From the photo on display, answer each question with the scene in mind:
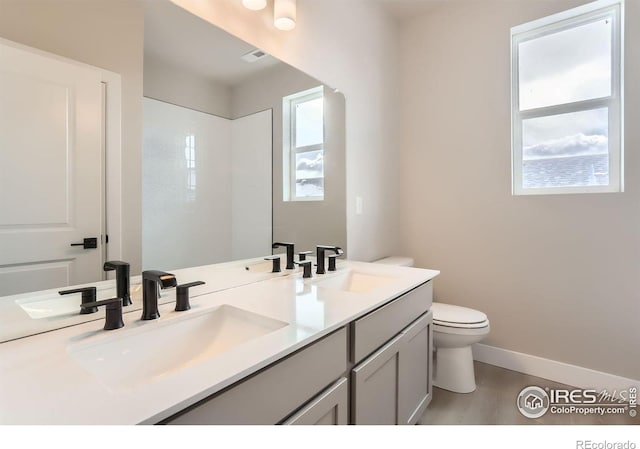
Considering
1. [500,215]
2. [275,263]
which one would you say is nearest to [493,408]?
[500,215]

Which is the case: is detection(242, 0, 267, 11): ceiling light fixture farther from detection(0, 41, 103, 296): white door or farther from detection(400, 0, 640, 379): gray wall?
detection(400, 0, 640, 379): gray wall

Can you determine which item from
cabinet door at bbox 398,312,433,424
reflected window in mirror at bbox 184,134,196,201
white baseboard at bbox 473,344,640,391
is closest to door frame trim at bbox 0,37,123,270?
reflected window in mirror at bbox 184,134,196,201

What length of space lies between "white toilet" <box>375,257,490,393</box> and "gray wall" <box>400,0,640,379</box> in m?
0.46

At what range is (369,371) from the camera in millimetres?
1102

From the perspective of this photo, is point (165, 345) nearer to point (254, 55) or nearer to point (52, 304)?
point (52, 304)

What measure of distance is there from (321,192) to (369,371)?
106 centimetres

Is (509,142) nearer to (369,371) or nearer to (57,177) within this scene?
(369,371)

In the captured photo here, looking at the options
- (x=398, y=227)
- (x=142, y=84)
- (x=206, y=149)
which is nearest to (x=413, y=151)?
(x=398, y=227)

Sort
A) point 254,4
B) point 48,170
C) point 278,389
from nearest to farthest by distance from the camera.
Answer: point 278,389, point 48,170, point 254,4

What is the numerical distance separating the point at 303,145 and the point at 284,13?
62cm

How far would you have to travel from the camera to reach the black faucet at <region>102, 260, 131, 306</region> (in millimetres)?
965

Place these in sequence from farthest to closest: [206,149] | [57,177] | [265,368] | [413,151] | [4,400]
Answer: [413,151] → [206,149] → [57,177] → [265,368] → [4,400]

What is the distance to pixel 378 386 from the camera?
A: 1166 millimetres

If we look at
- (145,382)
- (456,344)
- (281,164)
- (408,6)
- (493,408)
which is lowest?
(493,408)
